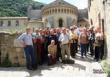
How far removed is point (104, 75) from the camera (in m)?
13.0

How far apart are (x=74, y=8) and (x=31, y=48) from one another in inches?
2654

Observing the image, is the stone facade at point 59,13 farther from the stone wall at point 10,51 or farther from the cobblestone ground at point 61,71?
the cobblestone ground at point 61,71

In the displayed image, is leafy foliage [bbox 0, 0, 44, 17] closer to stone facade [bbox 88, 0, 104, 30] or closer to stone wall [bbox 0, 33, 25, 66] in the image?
stone facade [bbox 88, 0, 104, 30]

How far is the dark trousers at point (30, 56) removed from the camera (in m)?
14.8

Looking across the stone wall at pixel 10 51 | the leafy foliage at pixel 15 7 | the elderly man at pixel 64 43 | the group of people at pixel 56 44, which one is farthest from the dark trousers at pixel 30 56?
the leafy foliage at pixel 15 7

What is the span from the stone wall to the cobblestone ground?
63 cm

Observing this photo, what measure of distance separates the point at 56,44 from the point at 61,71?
8.93ft

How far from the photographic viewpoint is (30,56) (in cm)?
1484

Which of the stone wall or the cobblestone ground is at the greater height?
the stone wall

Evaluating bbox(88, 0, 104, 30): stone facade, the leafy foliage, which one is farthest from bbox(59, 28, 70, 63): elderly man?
the leafy foliage

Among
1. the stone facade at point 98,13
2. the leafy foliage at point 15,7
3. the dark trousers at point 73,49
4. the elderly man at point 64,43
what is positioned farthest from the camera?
the leafy foliage at point 15,7

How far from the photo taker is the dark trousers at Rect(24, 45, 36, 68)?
14.8m

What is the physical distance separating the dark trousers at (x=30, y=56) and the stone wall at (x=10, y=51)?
3.63ft

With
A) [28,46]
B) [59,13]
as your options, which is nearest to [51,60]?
[28,46]
